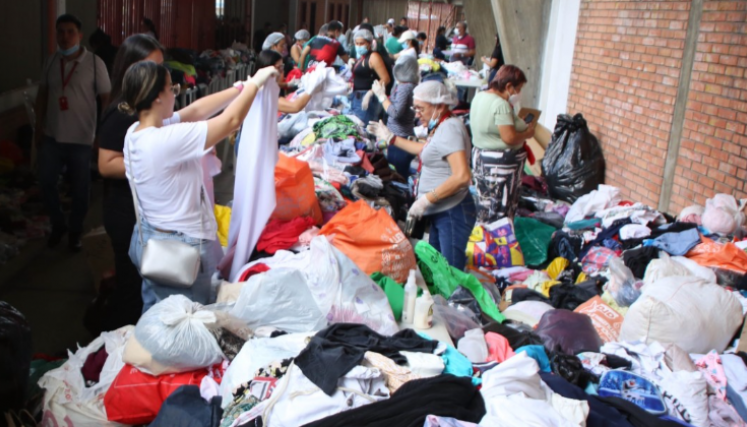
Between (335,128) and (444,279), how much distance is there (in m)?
3.14

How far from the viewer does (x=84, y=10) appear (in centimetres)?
1026

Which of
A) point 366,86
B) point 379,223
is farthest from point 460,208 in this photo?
point 366,86

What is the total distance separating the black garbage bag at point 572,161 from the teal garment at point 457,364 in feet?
18.2

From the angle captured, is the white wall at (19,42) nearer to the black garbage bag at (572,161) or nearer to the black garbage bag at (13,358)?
the black garbage bag at (13,358)

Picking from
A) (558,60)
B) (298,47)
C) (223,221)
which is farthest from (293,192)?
(298,47)

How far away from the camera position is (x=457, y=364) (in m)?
3.04

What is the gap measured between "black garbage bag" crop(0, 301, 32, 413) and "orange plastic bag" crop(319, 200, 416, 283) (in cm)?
172

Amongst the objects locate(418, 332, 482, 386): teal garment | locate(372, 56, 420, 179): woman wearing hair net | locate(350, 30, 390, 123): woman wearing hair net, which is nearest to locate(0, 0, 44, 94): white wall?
locate(350, 30, 390, 123): woman wearing hair net

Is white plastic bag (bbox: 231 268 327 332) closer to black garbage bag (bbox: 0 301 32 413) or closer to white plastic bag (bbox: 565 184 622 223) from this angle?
black garbage bag (bbox: 0 301 32 413)

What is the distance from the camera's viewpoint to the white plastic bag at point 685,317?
3826 mm

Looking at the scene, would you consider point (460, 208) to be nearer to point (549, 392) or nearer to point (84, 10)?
point (549, 392)

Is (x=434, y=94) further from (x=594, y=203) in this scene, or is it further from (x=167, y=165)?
(x=594, y=203)

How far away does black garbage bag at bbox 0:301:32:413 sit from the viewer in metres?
2.82

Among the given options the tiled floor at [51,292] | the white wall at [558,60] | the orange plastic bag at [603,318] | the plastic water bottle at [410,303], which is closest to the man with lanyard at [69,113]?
the tiled floor at [51,292]
